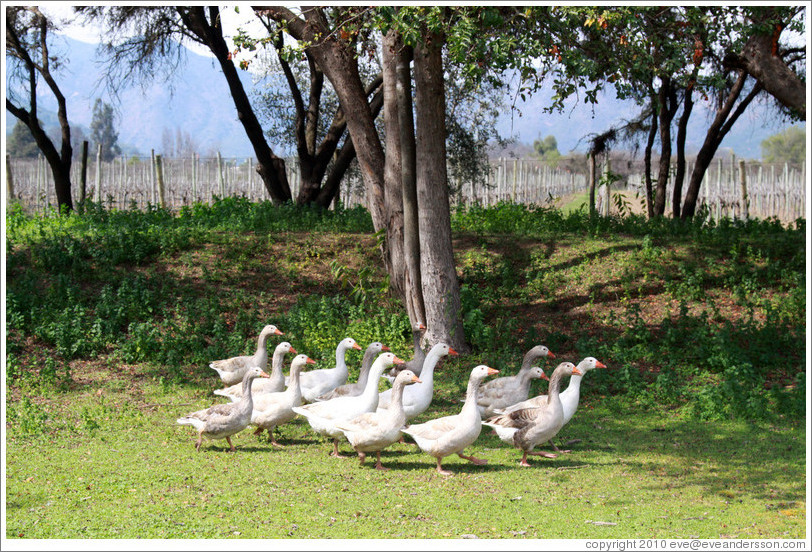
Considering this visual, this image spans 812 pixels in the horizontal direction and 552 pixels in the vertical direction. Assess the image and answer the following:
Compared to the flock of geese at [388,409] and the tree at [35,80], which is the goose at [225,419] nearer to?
the flock of geese at [388,409]

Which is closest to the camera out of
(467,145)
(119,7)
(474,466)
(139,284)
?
(474,466)

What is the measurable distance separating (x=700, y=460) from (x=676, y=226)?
9.67 metres

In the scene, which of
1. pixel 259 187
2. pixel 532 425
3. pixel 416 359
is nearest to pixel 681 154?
pixel 416 359

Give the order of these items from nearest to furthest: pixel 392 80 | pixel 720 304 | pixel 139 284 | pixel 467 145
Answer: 1. pixel 392 80
2. pixel 720 304
3. pixel 139 284
4. pixel 467 145

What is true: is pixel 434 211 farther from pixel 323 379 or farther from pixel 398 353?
pixel 323 379

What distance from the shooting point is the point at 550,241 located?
17.2m

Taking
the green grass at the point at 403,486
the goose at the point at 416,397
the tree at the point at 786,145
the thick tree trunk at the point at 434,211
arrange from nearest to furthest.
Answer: the green grass at the point at 403,486 → the goose at the point at 416,397 → the thick tree trunk at the point at 434,211 → the tree at the point at 786,145

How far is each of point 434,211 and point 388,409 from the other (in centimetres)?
509

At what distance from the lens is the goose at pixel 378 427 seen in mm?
7988

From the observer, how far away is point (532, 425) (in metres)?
8.28

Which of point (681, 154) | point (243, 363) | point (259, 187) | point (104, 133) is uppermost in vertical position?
point (104, 133)

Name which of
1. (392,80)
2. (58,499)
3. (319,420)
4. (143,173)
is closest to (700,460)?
(319,420)

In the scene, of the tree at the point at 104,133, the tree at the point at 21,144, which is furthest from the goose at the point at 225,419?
the tree at the point at 104,133

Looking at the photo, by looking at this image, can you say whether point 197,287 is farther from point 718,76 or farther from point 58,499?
point 718,76
